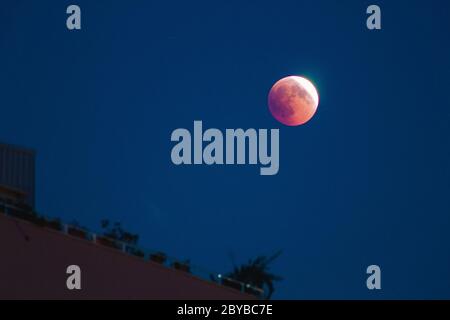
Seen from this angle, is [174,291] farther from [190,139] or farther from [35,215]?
[190,139]

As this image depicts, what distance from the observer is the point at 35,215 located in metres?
31.6

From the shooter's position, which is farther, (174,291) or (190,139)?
(190,139)

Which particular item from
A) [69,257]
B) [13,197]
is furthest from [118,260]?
[13,197]

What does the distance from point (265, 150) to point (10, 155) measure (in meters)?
8.99

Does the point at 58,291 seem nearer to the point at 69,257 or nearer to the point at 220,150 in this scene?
the point at 69,257

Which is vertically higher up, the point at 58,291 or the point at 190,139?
the point at 190,139

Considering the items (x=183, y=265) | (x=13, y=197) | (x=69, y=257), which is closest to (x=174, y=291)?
(x=183, y=265)

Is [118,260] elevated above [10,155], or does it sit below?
below

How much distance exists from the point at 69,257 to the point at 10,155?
5582mm
